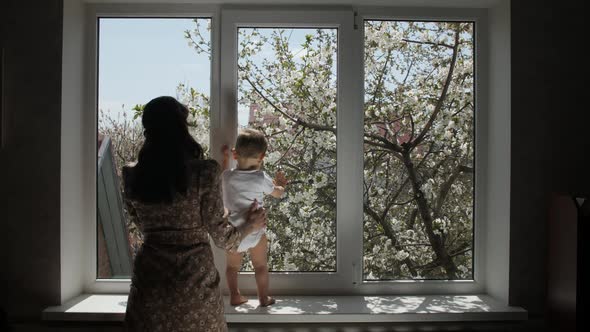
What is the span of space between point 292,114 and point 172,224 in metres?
0.86

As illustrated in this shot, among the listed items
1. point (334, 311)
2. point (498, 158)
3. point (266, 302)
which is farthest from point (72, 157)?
point (498, 158)

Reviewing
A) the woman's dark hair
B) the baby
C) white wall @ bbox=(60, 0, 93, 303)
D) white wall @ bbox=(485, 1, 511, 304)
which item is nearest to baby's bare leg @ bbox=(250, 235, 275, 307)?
the baby

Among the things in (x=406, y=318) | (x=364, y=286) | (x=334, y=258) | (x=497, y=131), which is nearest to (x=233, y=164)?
(x=334, y=258)

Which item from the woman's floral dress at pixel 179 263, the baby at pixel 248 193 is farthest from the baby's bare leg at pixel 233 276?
the woman's floral dress at pixel 179 263

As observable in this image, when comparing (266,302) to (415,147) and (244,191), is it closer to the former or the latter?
(244,191)

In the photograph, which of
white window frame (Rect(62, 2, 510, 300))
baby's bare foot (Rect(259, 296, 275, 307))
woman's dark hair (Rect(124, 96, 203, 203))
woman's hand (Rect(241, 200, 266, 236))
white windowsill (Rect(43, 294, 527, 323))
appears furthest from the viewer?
white window frame (Rect(62, 2, 510, 300))

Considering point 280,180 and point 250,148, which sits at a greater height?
point 250,148

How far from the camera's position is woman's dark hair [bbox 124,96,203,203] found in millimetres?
1616

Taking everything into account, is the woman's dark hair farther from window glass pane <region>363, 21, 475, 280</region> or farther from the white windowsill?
window glass pane <region>363, 21, 475, 280</region>

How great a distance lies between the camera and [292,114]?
7.60ft

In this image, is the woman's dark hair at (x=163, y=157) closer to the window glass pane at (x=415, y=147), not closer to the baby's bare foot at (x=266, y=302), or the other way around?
the baby's bare foot at (x=266, y=302)

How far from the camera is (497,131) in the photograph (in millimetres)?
2254
